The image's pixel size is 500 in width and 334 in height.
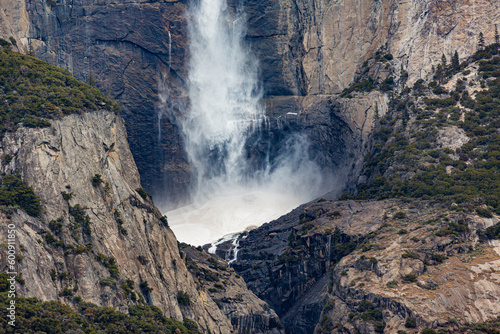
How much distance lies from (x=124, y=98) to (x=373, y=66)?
52782 millimetres

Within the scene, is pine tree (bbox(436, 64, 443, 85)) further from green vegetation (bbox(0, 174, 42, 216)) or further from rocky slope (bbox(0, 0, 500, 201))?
green vegetation (bbox(0, 174, 42, 216))

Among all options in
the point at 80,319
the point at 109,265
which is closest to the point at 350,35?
the point at 109,265

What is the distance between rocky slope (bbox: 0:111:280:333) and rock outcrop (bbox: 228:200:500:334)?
18213 mm

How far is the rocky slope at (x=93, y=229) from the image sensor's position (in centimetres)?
9962

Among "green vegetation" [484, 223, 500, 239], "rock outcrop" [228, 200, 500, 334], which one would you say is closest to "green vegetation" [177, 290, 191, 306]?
"rock outcrop" [228, 200, 500, 334]

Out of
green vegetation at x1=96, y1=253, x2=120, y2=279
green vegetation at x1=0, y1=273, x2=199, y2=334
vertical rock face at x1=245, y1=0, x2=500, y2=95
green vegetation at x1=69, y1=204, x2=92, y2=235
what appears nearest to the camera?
green vegetation at x1=0, y1=273, x2=199, y2=334

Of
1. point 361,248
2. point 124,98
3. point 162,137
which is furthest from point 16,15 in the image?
point 361,248

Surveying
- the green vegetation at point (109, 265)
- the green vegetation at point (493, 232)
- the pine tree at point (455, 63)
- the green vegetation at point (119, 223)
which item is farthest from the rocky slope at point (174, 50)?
the green vegetation at point (109, 265)

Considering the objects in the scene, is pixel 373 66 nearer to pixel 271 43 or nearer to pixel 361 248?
pixel 271 43

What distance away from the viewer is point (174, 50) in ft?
637

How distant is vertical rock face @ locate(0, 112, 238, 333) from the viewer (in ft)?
329

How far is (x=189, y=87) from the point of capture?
199625 millimetres

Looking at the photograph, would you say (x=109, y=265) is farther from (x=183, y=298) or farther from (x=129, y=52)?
(x=129, y=52)

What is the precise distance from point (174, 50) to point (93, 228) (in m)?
90.5
